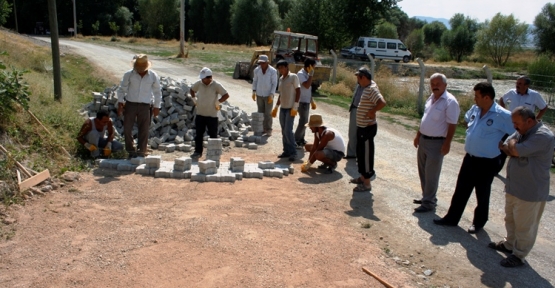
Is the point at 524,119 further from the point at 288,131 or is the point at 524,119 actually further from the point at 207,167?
the point at 288,131

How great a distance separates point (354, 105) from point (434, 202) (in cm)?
291

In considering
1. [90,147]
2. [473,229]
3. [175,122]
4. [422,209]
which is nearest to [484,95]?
[473,229]

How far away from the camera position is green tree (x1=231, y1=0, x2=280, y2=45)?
57844 mm

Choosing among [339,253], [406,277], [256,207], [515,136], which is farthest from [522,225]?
[256,207]

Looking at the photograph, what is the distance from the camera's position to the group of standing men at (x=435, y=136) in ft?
17.6

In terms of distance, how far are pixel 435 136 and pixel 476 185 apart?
0.85 meters

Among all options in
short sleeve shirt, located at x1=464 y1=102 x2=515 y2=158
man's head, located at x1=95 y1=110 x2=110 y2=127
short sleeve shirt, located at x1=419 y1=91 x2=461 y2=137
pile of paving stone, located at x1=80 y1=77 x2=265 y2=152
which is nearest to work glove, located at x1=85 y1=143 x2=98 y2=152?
man's head, located at x1=95 y1=110 x2=110 y2=127

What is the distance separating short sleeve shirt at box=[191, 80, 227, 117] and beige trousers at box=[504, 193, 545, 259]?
18.4 ft

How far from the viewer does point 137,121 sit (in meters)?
9.26

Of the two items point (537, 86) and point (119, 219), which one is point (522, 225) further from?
point (537, 86)

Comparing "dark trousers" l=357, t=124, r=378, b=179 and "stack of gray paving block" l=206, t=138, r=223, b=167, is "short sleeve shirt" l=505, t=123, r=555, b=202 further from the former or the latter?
"stack of gray paving block" l=206, t=138, r=223, b=167

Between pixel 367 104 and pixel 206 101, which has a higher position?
pixel 367 104

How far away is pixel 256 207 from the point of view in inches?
276

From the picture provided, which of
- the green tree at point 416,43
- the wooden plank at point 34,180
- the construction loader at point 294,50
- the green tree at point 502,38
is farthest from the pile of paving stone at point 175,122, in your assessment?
the green tree at point 416,43
